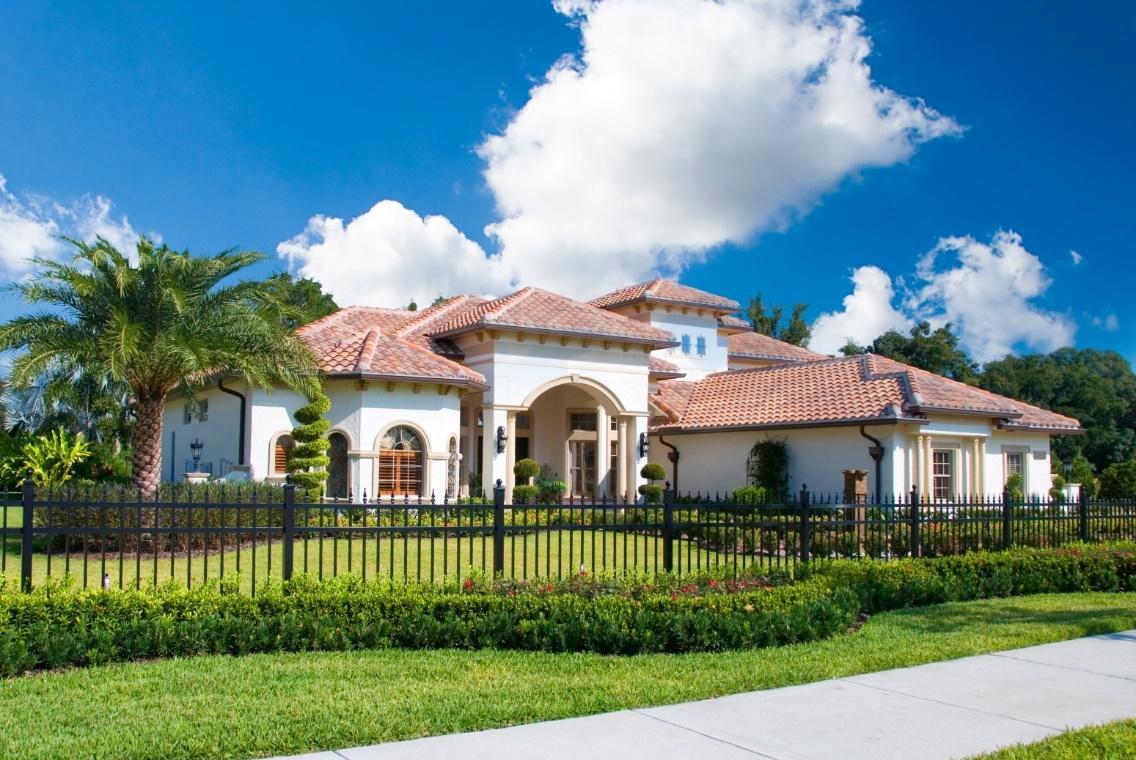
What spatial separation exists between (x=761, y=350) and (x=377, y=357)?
22.3 metres

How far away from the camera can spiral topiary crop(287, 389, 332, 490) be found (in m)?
19.5

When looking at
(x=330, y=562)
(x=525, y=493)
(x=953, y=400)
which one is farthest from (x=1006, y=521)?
(x=525, y=493)

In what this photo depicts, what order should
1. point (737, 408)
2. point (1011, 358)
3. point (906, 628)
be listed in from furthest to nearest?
point (1011, 358)
point (737, 408)
point (906, 628)

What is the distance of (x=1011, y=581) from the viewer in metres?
13.3

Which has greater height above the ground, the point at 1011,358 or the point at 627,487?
the point at 1011,358

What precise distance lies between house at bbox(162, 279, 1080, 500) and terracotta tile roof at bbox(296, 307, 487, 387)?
61 mm

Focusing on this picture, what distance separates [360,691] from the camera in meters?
7.29

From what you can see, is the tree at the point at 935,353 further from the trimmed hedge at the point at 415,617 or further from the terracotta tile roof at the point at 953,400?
the trimmed hedge at the point at 415,617

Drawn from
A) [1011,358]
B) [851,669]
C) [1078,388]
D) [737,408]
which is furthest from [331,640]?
[1011,358]

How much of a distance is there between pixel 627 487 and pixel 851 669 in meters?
19.3

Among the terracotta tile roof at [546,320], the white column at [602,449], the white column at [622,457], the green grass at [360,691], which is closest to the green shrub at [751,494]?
the white column at [622,457]

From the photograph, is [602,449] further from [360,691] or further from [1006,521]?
[360,691]

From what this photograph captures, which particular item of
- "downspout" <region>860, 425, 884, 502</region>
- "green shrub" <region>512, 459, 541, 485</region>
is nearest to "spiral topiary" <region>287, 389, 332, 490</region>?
"green shrub" <region>512, 459, 541, 485</region>

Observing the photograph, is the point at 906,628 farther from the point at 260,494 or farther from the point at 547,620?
the point at 260,494
